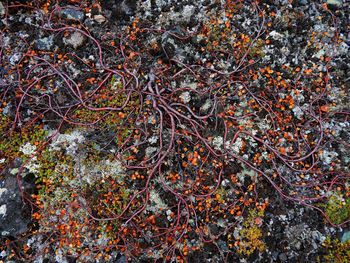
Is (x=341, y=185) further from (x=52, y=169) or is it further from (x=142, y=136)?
(x=52, y=169)

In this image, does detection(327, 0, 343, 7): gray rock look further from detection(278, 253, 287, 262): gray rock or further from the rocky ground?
detection(278, 253, 287, 262): gray rock

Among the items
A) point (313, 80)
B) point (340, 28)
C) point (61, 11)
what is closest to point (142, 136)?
point (61, 11)

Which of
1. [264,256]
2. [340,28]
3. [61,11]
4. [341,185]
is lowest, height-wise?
[264,256]

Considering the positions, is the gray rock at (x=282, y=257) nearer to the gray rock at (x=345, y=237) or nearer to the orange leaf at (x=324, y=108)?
the gray rock at (x=345, y=237)

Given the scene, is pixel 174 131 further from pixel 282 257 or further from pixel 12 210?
pixel 12 210

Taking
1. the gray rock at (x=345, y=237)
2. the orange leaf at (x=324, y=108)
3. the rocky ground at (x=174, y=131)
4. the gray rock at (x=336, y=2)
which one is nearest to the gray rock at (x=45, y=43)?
the rocky ground at (x=174, y=131)

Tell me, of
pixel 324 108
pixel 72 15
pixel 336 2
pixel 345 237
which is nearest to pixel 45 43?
pixel 72 15
